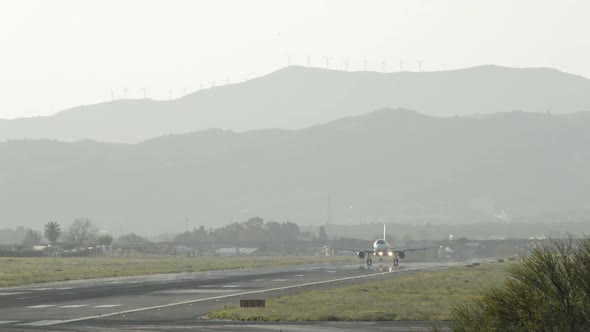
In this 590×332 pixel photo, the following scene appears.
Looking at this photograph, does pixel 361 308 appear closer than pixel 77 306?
Yes

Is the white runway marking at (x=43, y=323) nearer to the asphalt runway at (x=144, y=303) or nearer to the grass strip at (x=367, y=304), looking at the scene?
the asphalt runway at (x=144, y=303)

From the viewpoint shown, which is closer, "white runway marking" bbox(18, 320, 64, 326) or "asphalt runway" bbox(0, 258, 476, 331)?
"asphalt runway" bbox(0, 258, 476, 331)

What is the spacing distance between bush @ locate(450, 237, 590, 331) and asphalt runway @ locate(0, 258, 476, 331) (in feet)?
36.9

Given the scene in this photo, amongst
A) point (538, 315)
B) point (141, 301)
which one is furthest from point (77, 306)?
point (538, 315)

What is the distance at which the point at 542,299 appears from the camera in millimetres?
23547

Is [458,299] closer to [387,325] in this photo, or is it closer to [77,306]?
[387,325]

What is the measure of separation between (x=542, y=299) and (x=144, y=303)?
4308 centimetres

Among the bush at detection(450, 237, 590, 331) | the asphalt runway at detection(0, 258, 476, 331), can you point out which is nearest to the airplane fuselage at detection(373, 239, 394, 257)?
the asphalt runway at detection(0, 258, 476, 331)

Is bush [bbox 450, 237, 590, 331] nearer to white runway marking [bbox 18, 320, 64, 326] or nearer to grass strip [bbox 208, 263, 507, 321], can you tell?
grass strip [bbox 208, 263, 507, 321]

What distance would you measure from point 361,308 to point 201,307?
9.42m

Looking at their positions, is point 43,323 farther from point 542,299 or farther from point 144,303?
point 542,299

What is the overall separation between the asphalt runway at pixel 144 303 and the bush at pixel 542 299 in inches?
443

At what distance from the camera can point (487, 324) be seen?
2378cm

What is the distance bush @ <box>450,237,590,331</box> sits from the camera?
76.0 feet
